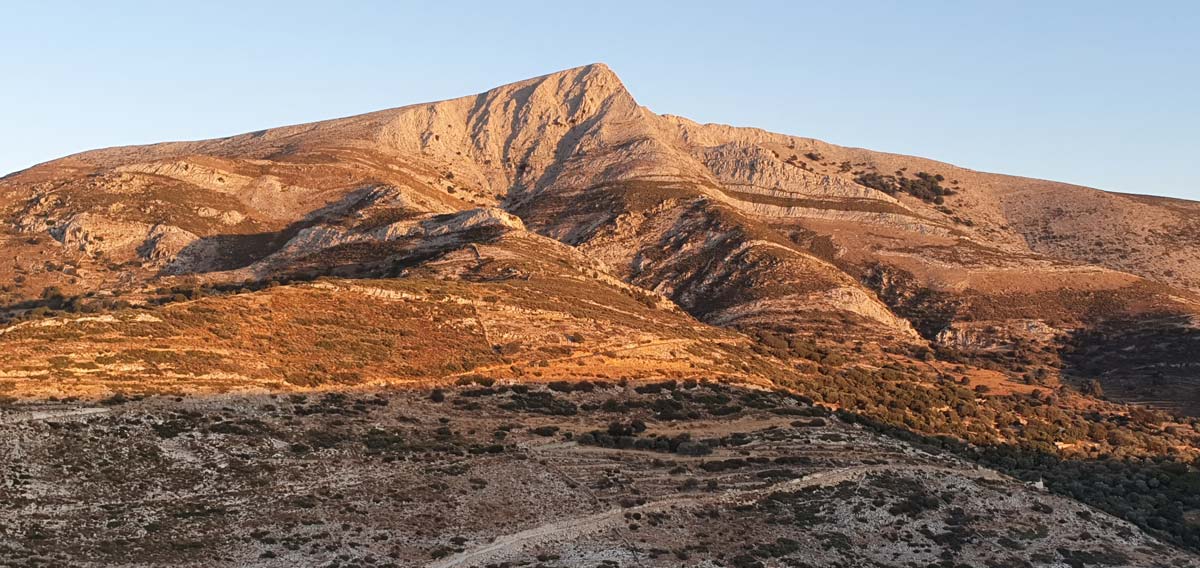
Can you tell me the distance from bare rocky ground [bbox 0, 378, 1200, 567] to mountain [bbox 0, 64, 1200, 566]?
4.22m

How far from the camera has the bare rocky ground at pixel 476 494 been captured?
39.6 m

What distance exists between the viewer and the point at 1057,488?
5778cm

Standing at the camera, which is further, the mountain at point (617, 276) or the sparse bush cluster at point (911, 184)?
the sparse bush cluster at point (911, 184)

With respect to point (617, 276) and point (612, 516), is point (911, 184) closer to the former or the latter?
point (617, 276)

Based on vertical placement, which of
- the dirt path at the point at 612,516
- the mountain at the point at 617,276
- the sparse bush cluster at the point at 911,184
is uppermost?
the sparse bush cluster at the point at 911,184

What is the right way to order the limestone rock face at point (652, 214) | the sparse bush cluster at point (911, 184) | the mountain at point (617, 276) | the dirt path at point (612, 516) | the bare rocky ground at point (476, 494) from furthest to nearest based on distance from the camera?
the sparse bush cluster at point (911, 184) < the limestone rock face at point (652, 214) < the mountain at point (617, 276) < the dirt path at point (612, 516) < the bare rocky ground at point (476, 494)

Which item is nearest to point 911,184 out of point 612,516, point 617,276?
point 617,276

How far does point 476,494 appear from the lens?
46719 mm

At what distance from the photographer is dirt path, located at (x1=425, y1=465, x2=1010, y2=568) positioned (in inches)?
1565

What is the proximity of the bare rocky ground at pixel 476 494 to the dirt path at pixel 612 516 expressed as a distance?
0.13 meters

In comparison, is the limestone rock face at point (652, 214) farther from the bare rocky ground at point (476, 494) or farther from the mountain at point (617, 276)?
the bare rocky ground at point (476, 494)

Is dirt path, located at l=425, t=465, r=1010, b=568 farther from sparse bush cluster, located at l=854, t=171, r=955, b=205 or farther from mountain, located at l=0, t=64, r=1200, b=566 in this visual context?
sparse bush cluster, located at l=854, t=171, r=955, b=205

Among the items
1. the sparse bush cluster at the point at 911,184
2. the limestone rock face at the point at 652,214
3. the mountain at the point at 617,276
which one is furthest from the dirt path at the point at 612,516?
the sparse bush cluster at the point at 911,184

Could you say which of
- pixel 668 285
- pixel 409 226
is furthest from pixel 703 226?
pixel 409 226
